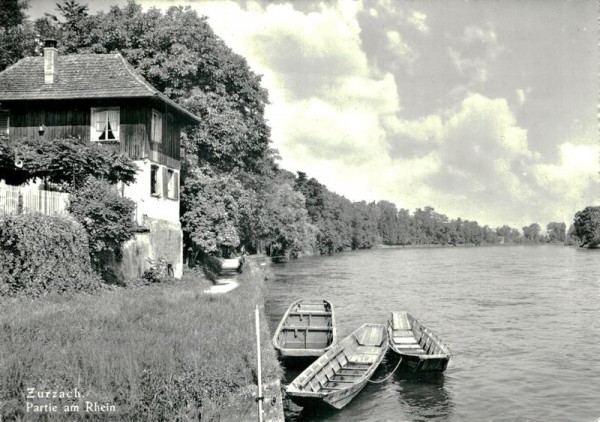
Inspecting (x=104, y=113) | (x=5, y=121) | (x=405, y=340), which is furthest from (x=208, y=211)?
(x=405, y=340)

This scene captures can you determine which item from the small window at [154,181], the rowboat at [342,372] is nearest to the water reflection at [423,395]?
the rowboat at [342,372]

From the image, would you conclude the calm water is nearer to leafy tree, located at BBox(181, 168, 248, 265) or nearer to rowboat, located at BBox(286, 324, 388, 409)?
rowboat, located at BBox(286, 324, 388, 409)

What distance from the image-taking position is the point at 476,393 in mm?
15711

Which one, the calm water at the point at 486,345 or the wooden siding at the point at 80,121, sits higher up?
the wooden siding at the point at 80,121

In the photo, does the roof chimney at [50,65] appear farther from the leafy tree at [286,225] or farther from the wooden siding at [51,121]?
the leafy tree at [286,225]

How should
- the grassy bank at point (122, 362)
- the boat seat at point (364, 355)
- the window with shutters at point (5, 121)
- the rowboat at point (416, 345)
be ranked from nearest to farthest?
the grassy bank at point (122, 362) → the rowboat at point (416, 345) → the boat seat at point (364, 355) → the window with shutters at point (5, 121)

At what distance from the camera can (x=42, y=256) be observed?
17.0 metres

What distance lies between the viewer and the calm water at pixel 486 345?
47.1 ft

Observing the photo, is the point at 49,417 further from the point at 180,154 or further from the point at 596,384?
the point at 180,154

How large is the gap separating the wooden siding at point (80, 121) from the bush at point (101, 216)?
5.53m

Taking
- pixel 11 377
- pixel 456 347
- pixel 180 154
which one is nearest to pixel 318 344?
pixel 456 347

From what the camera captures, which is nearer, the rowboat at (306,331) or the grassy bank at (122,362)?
the grassy bank at (122,362)

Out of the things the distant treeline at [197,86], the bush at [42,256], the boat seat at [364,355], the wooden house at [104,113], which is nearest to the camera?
the bush at [42,256]

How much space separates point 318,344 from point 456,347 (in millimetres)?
5747
